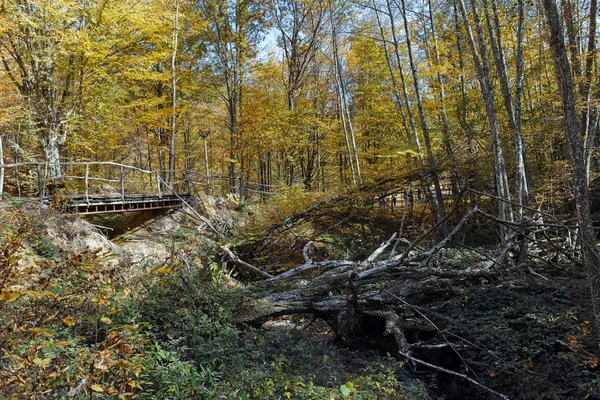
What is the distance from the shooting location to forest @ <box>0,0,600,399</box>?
2.85m

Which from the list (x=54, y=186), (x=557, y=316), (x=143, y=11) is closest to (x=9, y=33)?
(x=143, y=11)

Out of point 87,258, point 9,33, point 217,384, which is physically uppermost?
point 9,33

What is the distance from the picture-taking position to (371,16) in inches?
563

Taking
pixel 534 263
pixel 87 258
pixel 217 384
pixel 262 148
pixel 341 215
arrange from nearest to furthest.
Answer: pixel 87 258 < pixel 217 384 < pixel 534 263 < pixel 341 215 < pixel 262 148

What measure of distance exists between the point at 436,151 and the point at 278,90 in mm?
10134

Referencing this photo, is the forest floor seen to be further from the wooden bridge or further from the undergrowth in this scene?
the wooden bridge

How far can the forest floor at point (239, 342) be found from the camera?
2160 millimetres

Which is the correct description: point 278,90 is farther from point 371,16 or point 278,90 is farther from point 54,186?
point 54,186

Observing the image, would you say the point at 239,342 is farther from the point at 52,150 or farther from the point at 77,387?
the point at 52,150

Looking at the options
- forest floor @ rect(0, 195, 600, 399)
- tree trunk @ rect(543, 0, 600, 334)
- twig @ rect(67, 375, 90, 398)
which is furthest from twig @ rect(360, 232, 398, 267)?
twig @ rect(67, 375, 90, 398)

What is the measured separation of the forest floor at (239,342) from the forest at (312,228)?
0.03 metres

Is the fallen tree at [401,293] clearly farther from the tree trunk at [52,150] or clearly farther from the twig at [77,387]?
the tree trunk at [52,150]

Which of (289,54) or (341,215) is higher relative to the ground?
(289,54)

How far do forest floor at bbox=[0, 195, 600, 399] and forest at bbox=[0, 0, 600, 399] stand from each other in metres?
0.03
